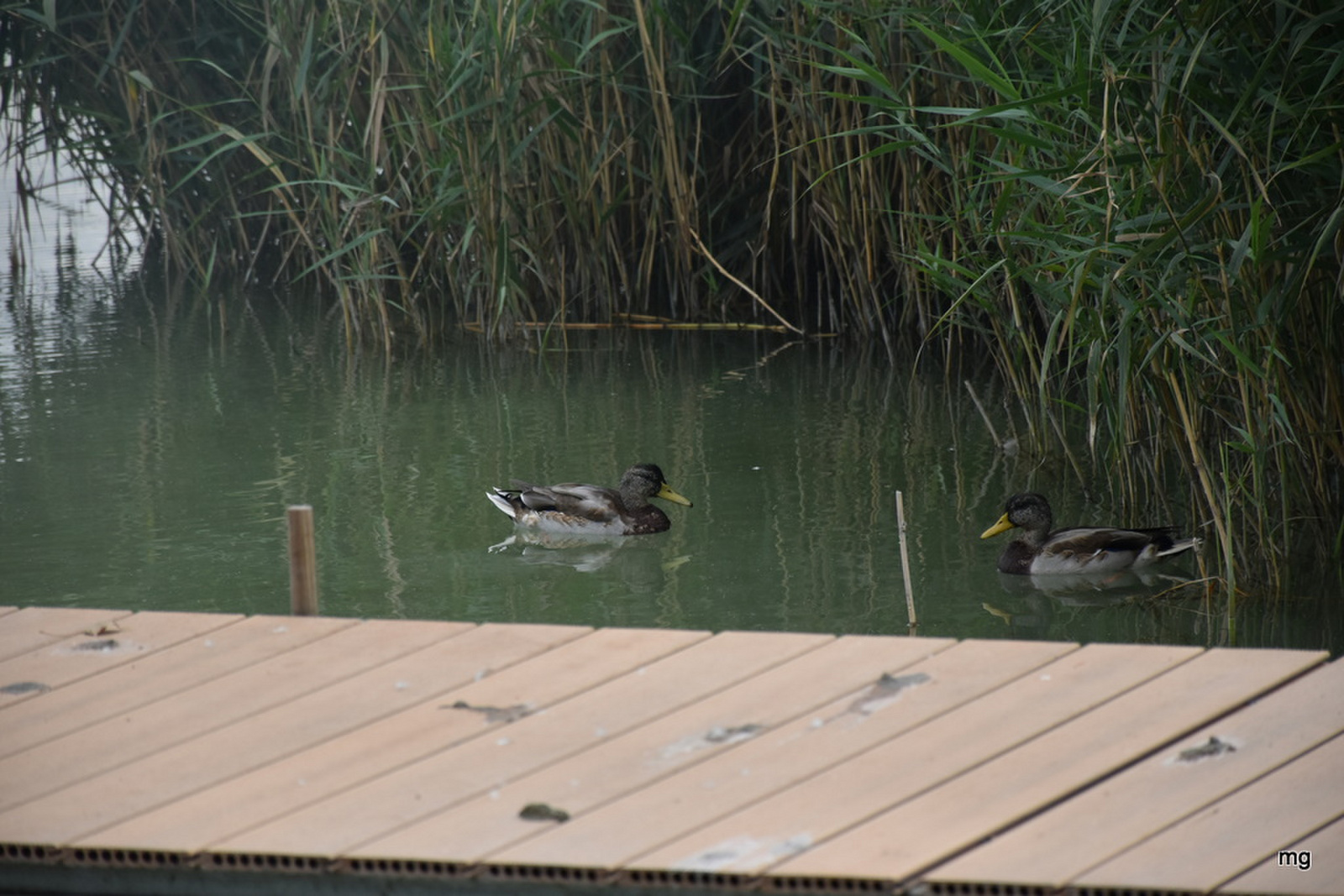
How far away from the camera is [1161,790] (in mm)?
2691

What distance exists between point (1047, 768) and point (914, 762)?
21 centimetres

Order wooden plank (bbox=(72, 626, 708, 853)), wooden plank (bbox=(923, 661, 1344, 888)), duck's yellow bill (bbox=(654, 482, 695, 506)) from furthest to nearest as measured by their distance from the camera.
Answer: duck's yellow bill (bbox=(654, 482, 695, 506)) < wooden plank (bbox=(72, 626, 708, 853)) < wooden plank (bbox=(923, 661, 1344, 888))

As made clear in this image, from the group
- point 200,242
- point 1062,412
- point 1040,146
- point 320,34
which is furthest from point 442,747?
point 200,242

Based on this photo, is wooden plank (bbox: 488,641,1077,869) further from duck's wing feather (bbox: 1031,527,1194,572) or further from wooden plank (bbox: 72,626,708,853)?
duck's wing feather (bbox: 1031,527,1194,572)

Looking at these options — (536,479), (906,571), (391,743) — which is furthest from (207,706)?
(536,479)

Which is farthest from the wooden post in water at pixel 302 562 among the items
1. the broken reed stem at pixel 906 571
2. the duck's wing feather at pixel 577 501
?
the duck's wing feather at pixel 577 501

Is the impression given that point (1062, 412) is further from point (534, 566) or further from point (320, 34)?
point (320, 34)

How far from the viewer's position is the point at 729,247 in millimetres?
9227

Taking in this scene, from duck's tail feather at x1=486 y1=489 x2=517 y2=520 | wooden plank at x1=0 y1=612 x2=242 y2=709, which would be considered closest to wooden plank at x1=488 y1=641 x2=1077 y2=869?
wooden plank at x1=0 y1=612 x2=242 y2=709

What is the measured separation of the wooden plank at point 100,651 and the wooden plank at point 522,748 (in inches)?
35.2

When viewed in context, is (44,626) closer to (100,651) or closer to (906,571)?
(100,651)

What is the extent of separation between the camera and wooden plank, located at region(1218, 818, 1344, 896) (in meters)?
2.36

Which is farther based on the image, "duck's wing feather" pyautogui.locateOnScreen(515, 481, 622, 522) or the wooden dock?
"duck's wing feather" pyautogui.locateOnScreen(515, 481, 622, 522)

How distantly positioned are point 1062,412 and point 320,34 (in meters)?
4.32
